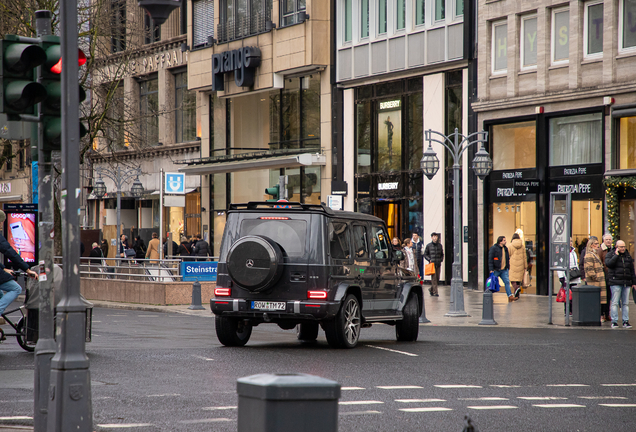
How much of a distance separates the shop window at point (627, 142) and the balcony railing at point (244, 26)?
17.4m

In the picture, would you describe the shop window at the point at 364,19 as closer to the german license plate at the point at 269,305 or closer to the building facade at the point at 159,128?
the building facade at the point at 159,128

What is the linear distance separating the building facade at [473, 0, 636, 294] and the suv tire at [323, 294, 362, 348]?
575 inches

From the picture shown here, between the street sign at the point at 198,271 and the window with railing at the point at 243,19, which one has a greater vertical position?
the window with railing at the point at 243,19

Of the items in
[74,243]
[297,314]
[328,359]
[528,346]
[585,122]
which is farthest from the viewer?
[585,122]

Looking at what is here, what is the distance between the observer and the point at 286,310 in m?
14.2

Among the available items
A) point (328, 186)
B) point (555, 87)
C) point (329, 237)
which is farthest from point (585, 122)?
point (329, 237)

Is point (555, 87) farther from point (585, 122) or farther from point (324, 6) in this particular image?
point (324, 6)

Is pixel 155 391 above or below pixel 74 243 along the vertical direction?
below

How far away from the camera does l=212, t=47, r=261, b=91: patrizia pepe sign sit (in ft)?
135

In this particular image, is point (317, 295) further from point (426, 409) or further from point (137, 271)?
point (137, 271)

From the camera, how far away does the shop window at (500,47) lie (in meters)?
31.4

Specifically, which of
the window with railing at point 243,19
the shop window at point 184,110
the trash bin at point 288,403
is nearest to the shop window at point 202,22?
the window with railing at point 243,19

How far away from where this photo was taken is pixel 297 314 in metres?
14.1

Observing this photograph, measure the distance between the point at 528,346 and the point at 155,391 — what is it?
24.9 ft
